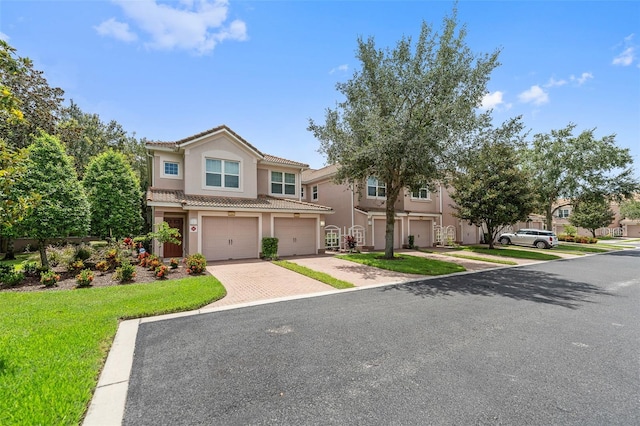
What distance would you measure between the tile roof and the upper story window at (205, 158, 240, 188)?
0.92 m

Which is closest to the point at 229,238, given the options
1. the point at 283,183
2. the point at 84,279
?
the point at 283,183

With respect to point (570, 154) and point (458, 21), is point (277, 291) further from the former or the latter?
point (570, 154)

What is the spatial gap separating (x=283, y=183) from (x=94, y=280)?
12477mm

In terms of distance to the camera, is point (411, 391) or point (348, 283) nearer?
point (411, 391)

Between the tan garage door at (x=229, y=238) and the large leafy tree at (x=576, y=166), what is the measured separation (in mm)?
28040

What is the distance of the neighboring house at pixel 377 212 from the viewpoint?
70.9 feet

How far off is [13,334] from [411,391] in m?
7.03

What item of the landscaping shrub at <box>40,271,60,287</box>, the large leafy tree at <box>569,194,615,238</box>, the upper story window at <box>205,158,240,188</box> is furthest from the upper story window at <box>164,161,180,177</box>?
the large leafy tree at <box>569,194,615,238</box>

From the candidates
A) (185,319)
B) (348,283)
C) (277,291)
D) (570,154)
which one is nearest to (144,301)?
(185,319)

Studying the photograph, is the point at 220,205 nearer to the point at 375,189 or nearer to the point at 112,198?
the point at 112,198

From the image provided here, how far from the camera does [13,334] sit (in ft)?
17.2

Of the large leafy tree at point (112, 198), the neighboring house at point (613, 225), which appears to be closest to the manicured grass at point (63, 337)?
the large leafy tree at point (112, 198)

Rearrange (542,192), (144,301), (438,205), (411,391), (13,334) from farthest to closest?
(542,192) < (438,205) < (144,301) < (13,334) < (411,391)

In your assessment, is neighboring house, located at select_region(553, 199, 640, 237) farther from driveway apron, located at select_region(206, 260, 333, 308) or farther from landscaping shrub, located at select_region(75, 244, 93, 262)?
landscaping shrub, located at select_region(75, 244, 93, 262)
